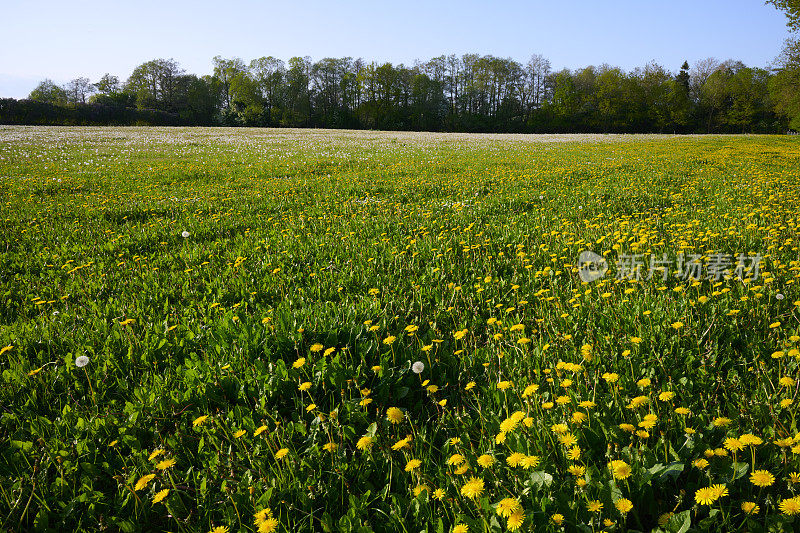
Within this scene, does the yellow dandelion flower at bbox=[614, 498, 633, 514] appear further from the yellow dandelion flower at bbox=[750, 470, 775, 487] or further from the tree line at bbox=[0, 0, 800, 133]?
the tree line at bbox=[0, 0, 800, 133]

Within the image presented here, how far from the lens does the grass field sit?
1.71m

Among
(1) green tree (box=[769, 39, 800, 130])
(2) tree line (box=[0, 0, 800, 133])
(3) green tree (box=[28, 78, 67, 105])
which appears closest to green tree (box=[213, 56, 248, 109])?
(2) tree line (box=[0, 0, 800, 133])

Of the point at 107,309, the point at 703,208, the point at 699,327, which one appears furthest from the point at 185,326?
the point at 703,208

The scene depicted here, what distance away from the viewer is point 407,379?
2.62 m

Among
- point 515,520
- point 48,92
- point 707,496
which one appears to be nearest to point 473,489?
point 515,520

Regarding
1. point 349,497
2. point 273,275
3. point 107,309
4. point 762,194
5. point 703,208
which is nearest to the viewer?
point 349,497

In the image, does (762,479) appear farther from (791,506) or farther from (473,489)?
(473,489)

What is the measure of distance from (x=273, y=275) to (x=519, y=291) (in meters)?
2.42

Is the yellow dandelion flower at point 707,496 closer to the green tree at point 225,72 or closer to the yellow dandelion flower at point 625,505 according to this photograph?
the yellow dandelion flower at point 625,505

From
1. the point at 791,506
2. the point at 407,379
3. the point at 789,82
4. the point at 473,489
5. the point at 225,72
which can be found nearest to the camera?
the point at 791,506

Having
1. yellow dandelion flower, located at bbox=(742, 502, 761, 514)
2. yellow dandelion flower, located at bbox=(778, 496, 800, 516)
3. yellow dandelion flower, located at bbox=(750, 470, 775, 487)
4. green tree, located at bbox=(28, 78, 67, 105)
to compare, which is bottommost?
yellow dandelion flower, located at bbox=(742, 502, 761, 514)

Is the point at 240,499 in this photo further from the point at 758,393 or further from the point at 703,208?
the point at 703,208

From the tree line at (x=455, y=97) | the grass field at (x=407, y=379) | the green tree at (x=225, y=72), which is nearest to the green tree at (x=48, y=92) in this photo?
the tree line at (x=455, y=97)

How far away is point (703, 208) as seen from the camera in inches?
254
